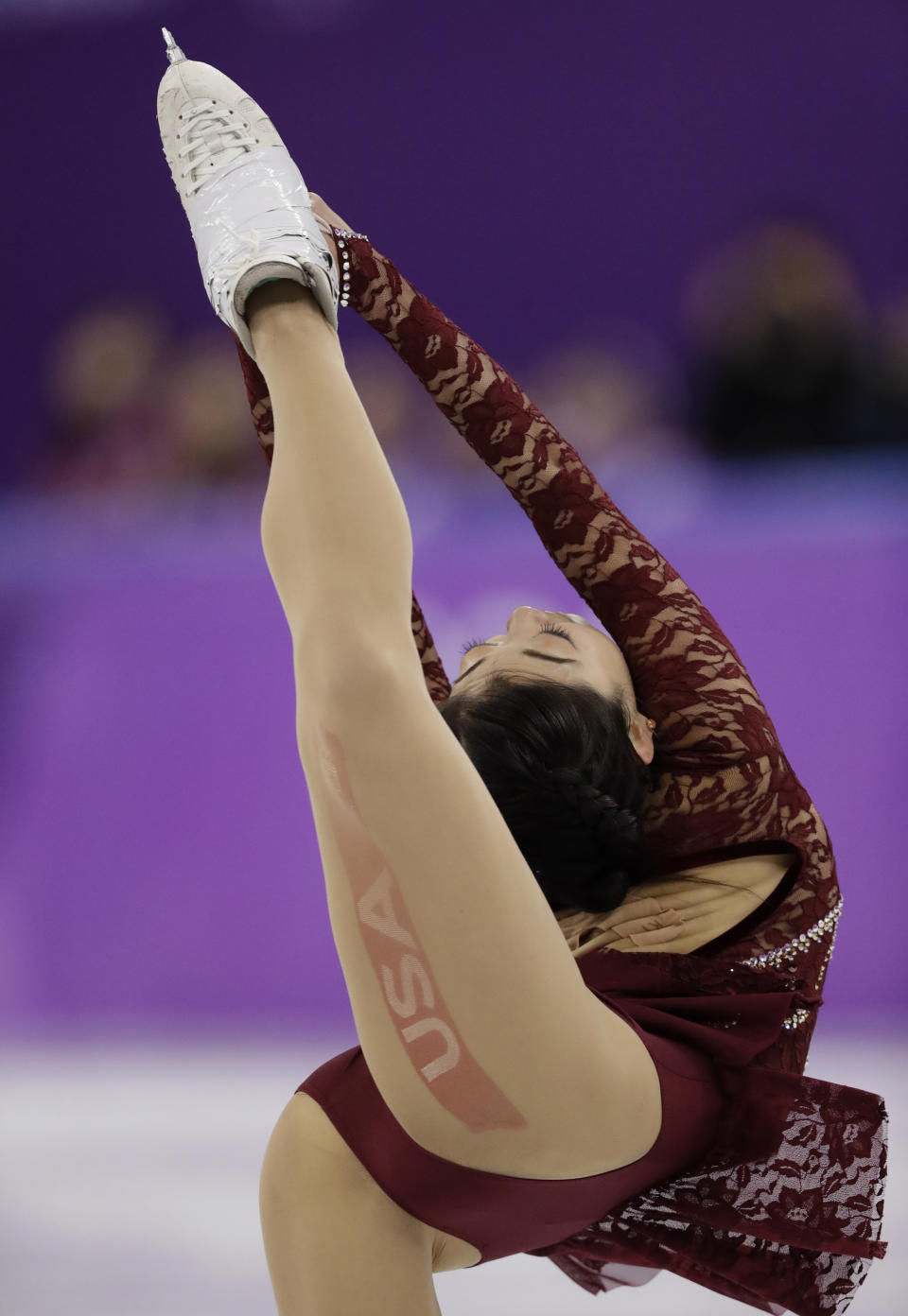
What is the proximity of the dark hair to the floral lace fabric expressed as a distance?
7 centimetres

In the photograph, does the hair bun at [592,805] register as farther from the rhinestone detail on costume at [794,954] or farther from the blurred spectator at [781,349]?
the blurred spectator at [781,349]

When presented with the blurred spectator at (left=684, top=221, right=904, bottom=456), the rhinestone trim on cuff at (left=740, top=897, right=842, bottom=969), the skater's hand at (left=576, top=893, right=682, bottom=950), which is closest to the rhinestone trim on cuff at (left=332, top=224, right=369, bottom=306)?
the skater's hand at (left=576, top=893, right=682, bottom=950)

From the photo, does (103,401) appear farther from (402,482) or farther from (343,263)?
(343,263)

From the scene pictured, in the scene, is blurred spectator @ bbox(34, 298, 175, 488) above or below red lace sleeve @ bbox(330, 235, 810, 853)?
above

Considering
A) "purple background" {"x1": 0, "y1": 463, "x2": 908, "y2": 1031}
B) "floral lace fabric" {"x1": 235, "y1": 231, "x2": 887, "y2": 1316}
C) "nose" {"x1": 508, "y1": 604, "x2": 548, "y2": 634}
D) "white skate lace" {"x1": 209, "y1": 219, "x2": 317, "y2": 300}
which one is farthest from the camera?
"purple background" {"x1": 0, "y1": 463, "x2": 908, "y2": 1031}

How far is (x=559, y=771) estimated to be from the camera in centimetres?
130

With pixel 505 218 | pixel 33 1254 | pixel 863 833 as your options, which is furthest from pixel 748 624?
pixel 33 1254

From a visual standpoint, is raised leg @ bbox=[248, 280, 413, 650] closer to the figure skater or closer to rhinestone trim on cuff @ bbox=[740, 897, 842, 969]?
the figure skater

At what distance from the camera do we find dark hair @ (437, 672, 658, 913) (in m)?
1.29

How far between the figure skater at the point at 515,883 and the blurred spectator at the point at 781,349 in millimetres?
2156

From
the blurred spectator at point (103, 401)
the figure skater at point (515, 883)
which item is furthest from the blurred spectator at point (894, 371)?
the figure skater at point (515, 883)

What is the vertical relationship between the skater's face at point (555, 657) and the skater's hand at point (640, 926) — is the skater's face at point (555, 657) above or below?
above

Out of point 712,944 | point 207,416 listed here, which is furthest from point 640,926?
point 207,416

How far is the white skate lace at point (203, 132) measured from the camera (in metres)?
1.17
